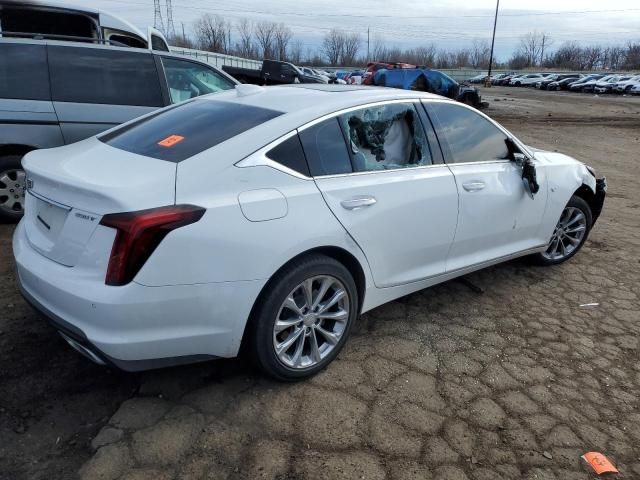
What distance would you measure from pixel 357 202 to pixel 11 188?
12.8 ft

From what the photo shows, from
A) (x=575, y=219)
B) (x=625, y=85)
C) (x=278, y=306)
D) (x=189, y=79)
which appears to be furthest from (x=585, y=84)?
(x=278, y=306)

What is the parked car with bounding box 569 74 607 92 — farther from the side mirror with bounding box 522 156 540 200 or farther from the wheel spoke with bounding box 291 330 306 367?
the wheel spoke with bounding box 291 330 306 367

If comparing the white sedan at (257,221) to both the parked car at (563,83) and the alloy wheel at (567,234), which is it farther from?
the parked car at (563,83)

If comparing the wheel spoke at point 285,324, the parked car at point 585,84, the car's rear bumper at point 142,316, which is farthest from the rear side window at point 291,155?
the parked car at point 585,84

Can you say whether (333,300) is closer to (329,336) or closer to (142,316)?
(329,336)

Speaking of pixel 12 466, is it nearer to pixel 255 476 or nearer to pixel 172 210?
pixel 255 476

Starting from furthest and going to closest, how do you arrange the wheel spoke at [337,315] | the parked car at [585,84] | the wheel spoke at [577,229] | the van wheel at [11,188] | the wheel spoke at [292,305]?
the parked car at [585,84] → the van wheel at [11,188] → the wheel spoke at [577,229] → the wheel spoke at [337,315] → the wheel spoke at [292,305]

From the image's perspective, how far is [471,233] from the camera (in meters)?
3.71

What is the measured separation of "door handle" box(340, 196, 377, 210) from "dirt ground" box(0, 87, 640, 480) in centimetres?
97

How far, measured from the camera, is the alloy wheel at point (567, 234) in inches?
189

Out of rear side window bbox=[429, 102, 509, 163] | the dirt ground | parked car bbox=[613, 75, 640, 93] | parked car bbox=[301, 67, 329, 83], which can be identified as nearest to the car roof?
rear side window bbox=[429, 102, 509, 163]

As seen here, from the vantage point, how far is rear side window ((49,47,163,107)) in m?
5.18

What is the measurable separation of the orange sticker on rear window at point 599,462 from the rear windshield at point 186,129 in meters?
2.40

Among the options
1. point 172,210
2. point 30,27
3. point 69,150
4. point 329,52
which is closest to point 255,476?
point 172,210
